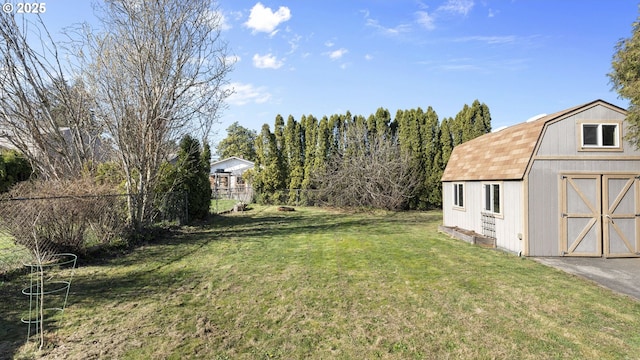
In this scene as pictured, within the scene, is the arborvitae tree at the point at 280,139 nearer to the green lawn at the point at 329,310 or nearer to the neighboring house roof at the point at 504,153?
the neighboring house roof at the point at 504,153

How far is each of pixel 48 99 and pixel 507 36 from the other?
13983mm

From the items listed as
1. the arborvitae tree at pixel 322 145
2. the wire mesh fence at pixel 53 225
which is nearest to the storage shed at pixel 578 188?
the wire mesh fence at pixel 53 225

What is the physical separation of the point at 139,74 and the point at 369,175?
40.6 ft

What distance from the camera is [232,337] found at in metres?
3.51

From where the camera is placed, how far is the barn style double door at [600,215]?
7.42 m

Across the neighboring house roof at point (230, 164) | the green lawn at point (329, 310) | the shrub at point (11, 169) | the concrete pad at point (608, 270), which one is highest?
the neighboring house roof at point (230, 164)

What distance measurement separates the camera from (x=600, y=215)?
24.5 feet

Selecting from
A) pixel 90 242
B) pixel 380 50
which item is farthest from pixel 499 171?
pixel 90 242

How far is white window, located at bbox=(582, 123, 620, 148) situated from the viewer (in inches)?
300

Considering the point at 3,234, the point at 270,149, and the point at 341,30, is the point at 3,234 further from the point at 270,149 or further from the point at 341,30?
the point at 270,149

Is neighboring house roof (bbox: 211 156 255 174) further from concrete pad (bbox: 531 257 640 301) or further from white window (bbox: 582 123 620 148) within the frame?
concrete pad (bbox: 531 257 640 301)

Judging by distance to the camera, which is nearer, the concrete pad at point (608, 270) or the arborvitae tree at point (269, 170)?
the concrete pad at point (608, 270)

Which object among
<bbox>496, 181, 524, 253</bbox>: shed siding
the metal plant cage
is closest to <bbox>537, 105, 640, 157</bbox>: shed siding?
<bbox>496, 181, 524, 253</bbox>: shed siding

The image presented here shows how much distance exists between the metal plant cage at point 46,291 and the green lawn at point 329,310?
0.14m
